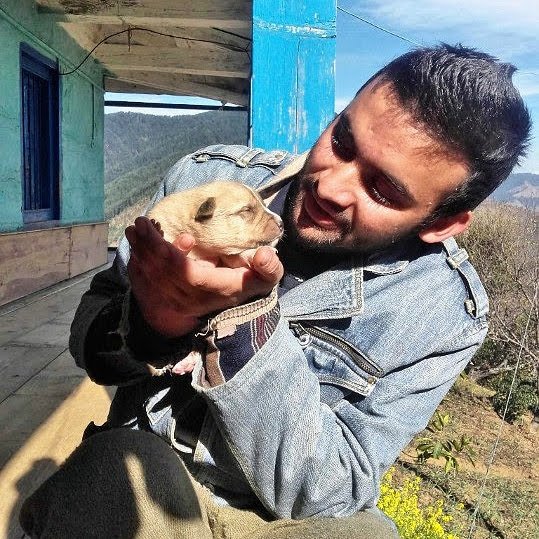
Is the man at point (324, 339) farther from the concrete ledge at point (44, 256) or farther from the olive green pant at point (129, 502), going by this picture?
the concrete ledge at point (44, 256)

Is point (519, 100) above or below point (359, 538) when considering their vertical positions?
above

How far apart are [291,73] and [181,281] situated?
2737mm

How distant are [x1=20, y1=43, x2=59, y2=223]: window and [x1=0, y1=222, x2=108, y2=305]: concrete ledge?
293 mm

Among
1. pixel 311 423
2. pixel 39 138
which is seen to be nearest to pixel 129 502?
pixel 311 423

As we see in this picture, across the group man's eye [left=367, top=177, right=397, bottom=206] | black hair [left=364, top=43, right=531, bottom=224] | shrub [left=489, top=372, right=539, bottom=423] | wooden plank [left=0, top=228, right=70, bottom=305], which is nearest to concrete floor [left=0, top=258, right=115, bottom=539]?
wooden plank [left=0, top=228, right=70, bottom=305]

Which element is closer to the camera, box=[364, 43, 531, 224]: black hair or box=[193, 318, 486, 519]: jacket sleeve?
box=[193, 318, 486, 519]: jacket sleeve

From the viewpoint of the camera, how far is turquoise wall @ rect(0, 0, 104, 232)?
5438mm

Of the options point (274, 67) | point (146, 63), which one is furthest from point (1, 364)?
point (146, 63)

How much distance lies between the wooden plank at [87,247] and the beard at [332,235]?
5840 millimetres

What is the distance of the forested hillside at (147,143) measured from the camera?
943 centimetres

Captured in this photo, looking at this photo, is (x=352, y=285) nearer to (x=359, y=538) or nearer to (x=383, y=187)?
(x=383, y=187)

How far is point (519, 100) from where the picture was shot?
67.1 inches

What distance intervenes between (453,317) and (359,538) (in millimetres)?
639

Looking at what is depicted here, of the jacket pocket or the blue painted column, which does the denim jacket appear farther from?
the blue painted column
